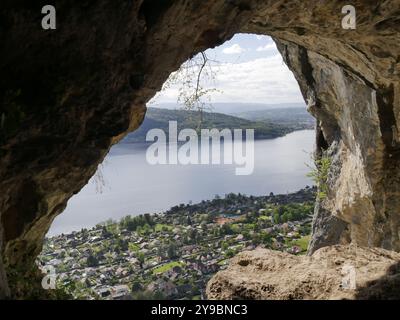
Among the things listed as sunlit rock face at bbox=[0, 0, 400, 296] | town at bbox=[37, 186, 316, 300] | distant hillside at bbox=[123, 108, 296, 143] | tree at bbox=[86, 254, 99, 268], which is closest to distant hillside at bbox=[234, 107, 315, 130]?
distant hillside at bbox=[123, 108, 296, 143]

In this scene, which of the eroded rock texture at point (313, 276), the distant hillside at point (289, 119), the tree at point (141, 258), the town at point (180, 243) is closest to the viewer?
the eroded rock texture at point (313, 276)

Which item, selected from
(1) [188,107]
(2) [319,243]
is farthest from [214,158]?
(1) [188,107]

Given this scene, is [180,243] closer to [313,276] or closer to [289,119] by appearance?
[313,276]

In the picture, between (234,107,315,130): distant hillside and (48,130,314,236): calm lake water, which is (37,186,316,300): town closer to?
(48,130,314,236): calm lake water

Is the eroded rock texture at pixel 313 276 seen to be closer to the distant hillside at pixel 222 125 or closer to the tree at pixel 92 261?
the distant hillside at pixel 222 125

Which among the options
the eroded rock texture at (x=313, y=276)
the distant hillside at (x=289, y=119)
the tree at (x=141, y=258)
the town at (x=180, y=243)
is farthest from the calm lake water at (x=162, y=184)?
the eroded rock texture at (x=313, y=276)
